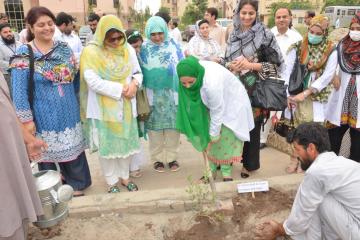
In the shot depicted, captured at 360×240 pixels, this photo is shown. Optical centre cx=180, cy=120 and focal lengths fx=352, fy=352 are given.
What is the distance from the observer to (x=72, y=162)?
328 centimetres

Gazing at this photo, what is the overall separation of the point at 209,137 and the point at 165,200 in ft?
2.33

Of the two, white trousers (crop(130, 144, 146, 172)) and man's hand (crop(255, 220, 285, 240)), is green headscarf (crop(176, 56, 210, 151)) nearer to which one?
white trousers (crop(130, 144, 146, 172))

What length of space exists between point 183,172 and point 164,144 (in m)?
0.38

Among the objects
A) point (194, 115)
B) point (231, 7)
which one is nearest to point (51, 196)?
point (194, 115)

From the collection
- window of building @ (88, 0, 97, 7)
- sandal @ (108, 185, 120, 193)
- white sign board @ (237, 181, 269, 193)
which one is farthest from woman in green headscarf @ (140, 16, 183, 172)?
window of building @ (88, 0, 97, 7)

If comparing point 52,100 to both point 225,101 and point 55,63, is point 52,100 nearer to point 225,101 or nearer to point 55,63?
point 55,63

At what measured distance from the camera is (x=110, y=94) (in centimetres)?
309

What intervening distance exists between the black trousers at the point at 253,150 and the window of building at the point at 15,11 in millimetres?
32993

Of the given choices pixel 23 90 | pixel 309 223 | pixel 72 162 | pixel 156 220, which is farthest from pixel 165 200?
pixel 23 90

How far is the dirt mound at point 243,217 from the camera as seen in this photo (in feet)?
8.73

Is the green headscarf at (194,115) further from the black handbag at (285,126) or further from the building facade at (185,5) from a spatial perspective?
the building facade at (185,5)

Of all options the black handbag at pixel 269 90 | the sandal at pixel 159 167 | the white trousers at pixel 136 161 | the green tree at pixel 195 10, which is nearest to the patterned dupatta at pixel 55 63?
the white trousers at pixel 136 161

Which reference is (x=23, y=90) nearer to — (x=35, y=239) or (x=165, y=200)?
(x=35, y=239)

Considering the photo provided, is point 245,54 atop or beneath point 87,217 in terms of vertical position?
atop
